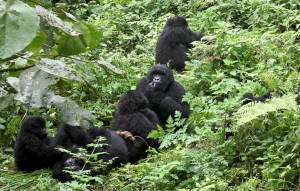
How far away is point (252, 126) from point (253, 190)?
756mm

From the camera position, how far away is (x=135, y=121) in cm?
528

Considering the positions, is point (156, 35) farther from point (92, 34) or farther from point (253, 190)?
point (92, 34)

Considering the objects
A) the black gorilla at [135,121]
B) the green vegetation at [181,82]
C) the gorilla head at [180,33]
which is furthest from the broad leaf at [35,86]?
the gorilla head at [180,33]

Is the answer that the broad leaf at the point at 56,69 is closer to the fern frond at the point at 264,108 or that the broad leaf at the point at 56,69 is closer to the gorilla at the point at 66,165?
the fern frond at the point at 264,108

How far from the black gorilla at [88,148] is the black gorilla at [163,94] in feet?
4.02

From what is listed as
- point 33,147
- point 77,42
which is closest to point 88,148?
point 33,147

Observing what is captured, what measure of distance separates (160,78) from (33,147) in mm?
2326


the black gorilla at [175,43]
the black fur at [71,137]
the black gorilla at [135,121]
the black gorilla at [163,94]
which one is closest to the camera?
the black fur at [71,137]

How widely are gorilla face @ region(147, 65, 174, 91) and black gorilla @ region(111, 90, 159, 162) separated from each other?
2.08 ft

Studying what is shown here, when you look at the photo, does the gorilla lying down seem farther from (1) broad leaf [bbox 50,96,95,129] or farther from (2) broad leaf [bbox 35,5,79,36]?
(2) broad leaf [bbox 35,5,79,36]

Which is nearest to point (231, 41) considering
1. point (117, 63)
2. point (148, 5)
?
point (117, 63)

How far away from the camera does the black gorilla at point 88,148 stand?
4.21m

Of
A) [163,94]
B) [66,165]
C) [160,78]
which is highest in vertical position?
[160,78]

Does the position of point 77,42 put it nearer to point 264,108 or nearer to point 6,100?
point 6,100
